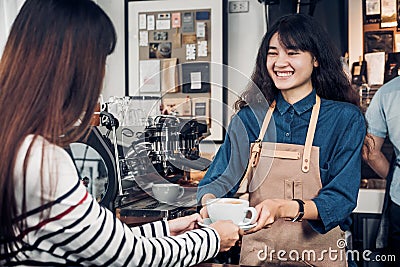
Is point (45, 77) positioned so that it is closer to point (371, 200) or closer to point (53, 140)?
point (53, 140)

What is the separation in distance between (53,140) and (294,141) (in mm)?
793

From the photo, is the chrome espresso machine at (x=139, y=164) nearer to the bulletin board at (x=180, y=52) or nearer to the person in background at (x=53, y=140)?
the bulletin board at (x=180, y=52)

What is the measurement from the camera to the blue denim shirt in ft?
4.49

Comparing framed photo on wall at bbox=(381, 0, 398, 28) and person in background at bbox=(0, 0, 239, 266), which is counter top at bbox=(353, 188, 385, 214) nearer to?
framed photo on wall at bbox=(381, 0, 398, 28)

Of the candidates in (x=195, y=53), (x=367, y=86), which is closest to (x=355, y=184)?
(x=367, y=86)

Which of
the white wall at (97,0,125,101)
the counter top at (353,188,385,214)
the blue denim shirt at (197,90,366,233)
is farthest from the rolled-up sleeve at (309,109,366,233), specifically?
the white wall at (97,0,125,101)

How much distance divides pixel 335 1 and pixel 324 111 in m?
0.77

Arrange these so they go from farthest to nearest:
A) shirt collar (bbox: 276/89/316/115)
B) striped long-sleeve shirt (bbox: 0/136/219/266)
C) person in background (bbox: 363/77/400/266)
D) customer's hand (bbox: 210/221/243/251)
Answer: person in background (bbox: 363/77/400/266)
shirt collar (bbox: 276/89/316/115)
customer's hand (bbox: 210/221/243/251)
striped long-sleeve shirt (bbox: 0/136/219/266)

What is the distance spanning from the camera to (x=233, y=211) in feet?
3.79

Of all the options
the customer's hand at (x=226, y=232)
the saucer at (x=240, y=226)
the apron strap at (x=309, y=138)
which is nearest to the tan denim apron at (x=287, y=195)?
the apron strap at (x=309, y=138)

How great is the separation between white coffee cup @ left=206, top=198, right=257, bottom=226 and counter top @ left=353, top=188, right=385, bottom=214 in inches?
37.9

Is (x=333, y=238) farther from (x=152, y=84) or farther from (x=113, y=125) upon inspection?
(x=152, y=84)

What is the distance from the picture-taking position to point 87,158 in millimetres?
1788

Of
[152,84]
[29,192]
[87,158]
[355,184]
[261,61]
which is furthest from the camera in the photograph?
[152,84]
